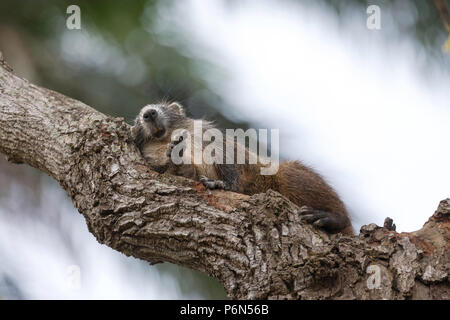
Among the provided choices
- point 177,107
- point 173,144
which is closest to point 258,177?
point 173,144

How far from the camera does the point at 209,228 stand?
4.29 metres

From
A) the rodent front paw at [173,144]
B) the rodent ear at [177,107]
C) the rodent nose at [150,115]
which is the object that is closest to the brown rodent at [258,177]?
the rodent front paw at [173,144]

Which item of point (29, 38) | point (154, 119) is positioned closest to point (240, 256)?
point (154, 119)

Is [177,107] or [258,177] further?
[177,107]

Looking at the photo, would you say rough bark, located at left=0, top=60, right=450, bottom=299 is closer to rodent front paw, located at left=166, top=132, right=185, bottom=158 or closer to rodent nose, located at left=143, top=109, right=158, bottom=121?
rodent front paw, located at left=166, top=132, right=185, bottom=158

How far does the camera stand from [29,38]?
8.17 m

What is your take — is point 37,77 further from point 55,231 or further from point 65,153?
point 65,153

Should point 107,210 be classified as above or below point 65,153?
below

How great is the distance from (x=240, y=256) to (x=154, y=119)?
3.08 metres

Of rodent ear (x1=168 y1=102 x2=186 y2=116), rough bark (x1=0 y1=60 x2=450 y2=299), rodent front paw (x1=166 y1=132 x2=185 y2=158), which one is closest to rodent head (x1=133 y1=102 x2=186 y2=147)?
rodent ear (x1=168 y1=102 x2=186 y2=116)

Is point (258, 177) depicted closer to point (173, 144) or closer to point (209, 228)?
point (173, 144)

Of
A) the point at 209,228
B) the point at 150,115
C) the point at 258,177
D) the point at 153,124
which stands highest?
the point at 150,115

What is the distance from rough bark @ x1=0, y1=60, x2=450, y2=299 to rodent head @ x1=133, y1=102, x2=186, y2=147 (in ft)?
4.41

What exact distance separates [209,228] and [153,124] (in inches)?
108
